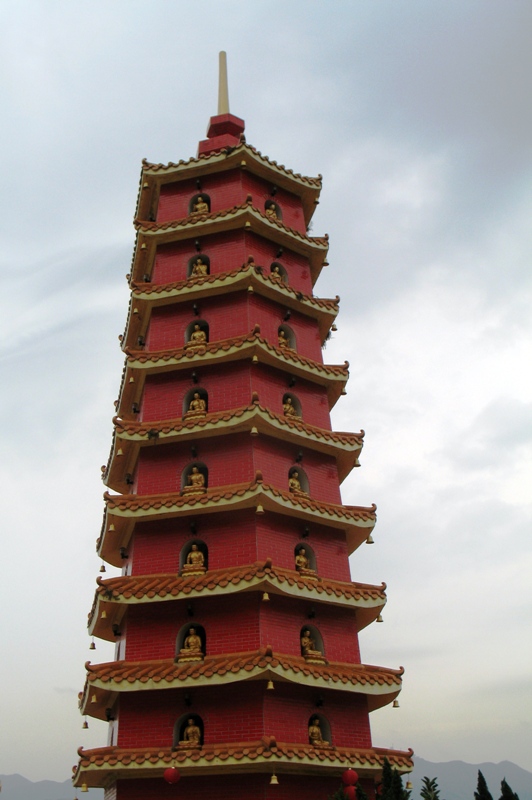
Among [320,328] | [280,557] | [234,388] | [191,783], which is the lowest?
[191,783]

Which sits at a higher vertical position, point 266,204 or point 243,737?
point 266,204

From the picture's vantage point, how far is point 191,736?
560 inches

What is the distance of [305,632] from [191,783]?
3.77 metres

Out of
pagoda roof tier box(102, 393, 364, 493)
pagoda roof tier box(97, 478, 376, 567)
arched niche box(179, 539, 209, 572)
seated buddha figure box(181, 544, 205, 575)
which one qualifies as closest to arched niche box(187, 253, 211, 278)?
pagoda roof tier box(102, 393, 364, 493)

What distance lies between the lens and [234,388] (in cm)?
1861

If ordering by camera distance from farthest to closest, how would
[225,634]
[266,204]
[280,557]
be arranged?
[266,204] → [280,557] → [225,634]

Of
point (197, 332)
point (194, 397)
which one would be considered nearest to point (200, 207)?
point (197, 332)

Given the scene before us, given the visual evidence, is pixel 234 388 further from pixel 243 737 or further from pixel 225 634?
pixel 243 737

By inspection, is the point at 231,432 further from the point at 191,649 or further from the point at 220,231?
the point at 220,231

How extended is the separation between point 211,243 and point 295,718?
13013 mm

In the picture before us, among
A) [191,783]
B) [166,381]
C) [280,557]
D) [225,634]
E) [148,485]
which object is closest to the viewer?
[191,783]

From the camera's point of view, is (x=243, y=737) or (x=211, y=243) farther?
(x=211, y=243)

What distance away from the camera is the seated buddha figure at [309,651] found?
50.8 feet

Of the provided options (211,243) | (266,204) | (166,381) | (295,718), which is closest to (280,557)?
(295,718)
